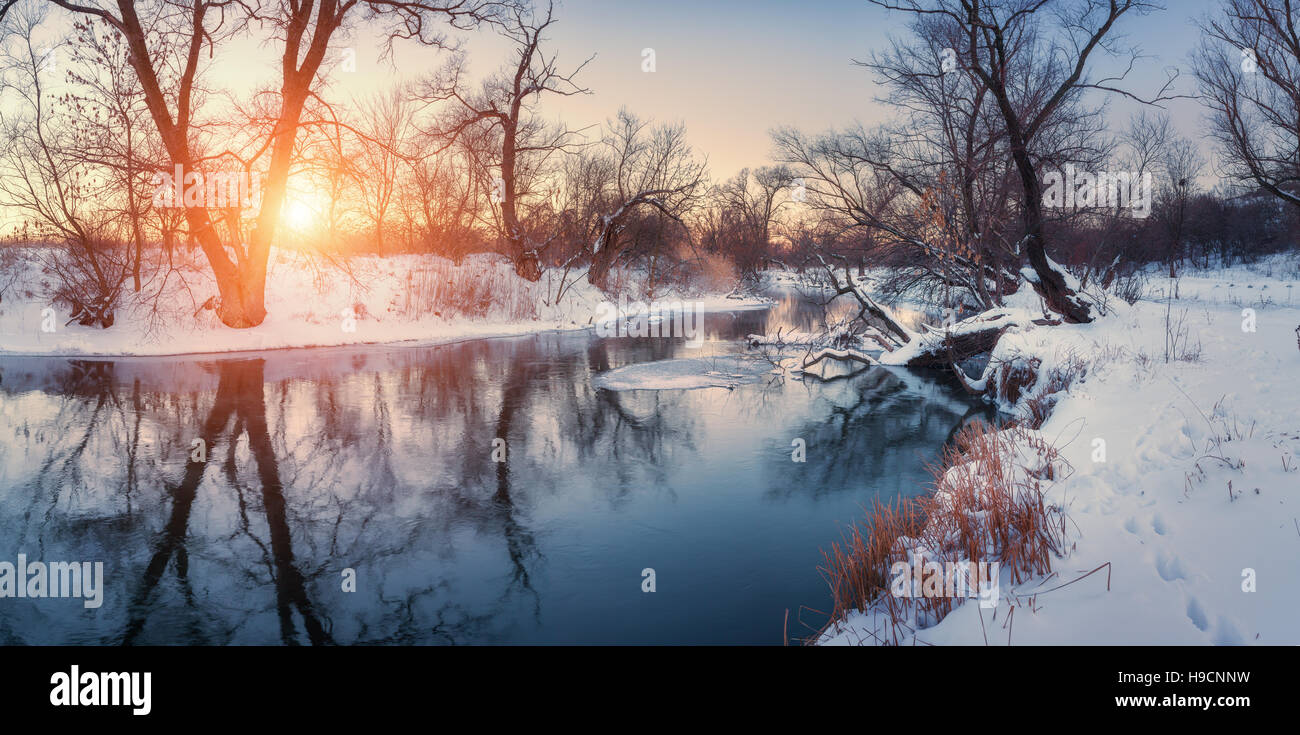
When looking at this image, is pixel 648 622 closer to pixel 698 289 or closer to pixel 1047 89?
pixel 1047 89

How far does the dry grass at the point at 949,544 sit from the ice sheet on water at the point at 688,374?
7197 mm

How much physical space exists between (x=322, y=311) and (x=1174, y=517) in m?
19.2

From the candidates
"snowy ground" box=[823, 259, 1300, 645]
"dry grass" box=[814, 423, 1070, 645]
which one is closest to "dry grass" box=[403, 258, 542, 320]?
"snowy ground" box=[823, 259, 1300, 645]

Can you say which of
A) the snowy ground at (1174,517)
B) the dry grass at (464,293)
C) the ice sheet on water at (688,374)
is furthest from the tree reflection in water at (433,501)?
the dry grass at (464,293)

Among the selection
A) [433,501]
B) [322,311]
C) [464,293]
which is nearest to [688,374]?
[433,501]

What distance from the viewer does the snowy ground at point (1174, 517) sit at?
11.3 feet

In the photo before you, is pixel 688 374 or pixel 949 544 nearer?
pixel 949 544

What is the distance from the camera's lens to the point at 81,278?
16.3 m

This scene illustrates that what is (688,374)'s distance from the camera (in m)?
13.7

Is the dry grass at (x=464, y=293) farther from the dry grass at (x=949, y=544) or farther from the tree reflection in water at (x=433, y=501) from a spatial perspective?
the dry grass at (x=949, y=544)

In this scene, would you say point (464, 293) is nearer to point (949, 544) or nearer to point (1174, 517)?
point (949, 544)

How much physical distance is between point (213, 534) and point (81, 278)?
14927 millimetres

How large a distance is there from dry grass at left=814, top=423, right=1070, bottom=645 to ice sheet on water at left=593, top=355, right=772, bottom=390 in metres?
7.20

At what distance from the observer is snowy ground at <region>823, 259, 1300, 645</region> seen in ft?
11.3
